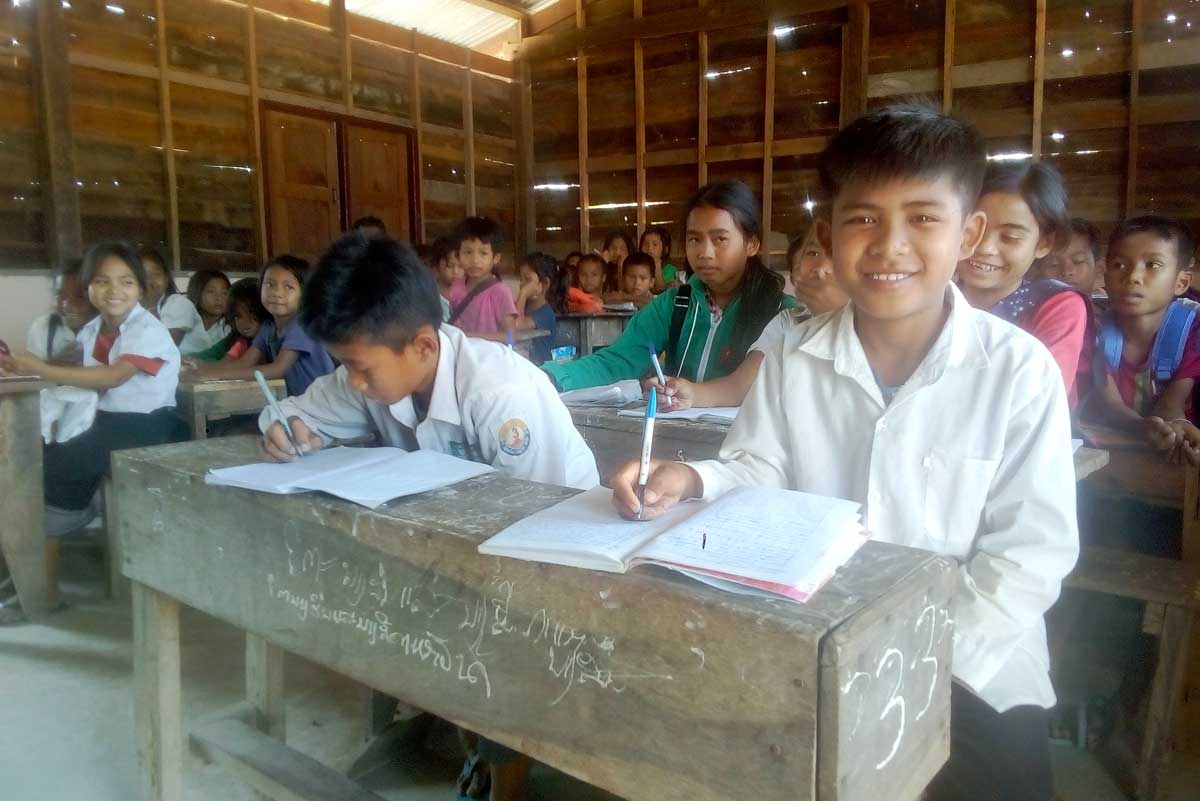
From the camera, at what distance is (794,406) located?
1265 mm

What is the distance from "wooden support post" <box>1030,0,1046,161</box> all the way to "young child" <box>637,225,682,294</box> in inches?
120

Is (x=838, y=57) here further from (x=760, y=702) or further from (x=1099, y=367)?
(x=760, y=702)

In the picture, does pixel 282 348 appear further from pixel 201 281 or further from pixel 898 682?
pixel 898 682

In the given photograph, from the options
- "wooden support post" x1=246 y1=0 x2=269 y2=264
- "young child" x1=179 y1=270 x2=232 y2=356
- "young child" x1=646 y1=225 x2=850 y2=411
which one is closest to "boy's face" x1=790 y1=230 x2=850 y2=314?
"young child" x1=646 y1=225 x2=850 y2=411

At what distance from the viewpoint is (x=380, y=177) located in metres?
7.96

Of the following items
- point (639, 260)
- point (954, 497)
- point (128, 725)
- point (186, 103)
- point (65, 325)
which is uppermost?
point (186, 103)

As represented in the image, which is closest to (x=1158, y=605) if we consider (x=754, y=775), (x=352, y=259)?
(x=754, y=775)

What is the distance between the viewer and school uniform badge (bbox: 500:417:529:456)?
161 cm

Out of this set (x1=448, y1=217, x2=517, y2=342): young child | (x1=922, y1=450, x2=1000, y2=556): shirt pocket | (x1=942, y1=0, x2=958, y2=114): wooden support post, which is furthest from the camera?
(x1=942, y1=0, x2=958, y2=114): wooden support post

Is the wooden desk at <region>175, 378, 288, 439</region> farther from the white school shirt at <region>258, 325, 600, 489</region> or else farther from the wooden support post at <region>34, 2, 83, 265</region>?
the wooden support post at <region>34, 2, 83, 265</region>

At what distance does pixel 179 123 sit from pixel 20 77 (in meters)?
1.04

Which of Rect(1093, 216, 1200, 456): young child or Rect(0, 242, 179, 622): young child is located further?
Rect(0, 242, 179, 622): young child

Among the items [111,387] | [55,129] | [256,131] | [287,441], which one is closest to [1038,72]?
[256,131]

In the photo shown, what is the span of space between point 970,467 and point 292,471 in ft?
3.34
